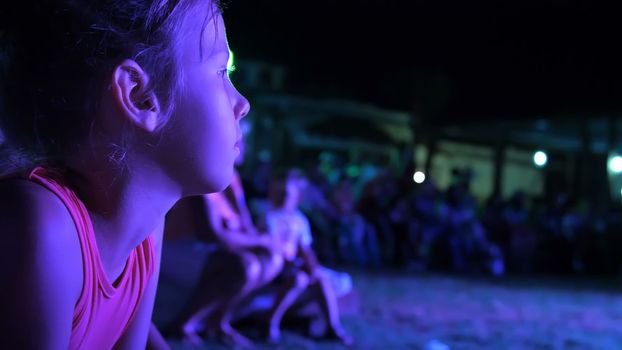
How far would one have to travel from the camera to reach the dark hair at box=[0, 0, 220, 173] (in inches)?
29.6

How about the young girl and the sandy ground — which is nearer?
the young girl

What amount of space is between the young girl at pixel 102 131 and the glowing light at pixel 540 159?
21.3 metres

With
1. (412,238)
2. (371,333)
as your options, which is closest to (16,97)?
(371,333)

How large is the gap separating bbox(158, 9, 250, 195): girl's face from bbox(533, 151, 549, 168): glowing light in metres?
21.3

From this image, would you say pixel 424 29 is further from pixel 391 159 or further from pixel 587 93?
pixel 587 93

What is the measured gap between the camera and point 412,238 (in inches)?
400

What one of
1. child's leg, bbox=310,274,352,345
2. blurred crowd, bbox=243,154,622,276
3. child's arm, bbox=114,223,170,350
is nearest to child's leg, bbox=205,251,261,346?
child's leg, bbox=310,274,352,345

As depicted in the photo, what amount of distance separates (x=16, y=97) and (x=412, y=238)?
9.74 metres

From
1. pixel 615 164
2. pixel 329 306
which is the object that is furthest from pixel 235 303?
pixel 615 164

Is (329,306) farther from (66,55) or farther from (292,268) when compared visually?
(66,55)

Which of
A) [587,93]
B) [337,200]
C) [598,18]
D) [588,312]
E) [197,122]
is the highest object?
[598,18]

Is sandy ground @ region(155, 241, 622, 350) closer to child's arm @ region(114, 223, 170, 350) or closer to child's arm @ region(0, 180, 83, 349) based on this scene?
child's arm @ region(114, 223, 170, 350)

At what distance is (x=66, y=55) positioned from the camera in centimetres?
75

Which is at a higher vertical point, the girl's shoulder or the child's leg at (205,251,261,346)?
the girl's shoulder
